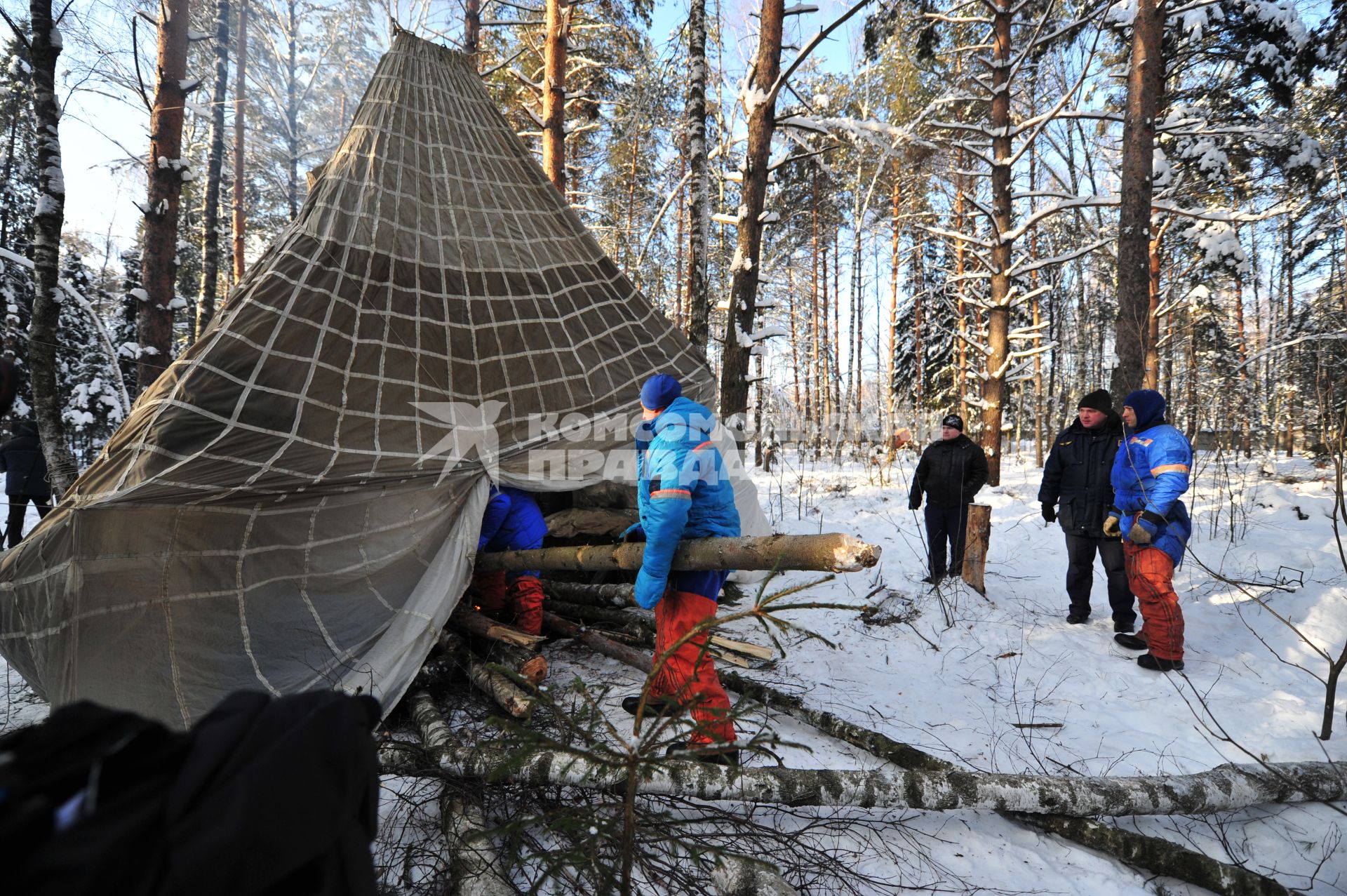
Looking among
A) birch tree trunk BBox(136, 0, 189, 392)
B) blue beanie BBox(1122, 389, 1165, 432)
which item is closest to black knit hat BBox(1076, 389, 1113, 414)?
blue beanie BBox(1122, 389, 1165, 432)

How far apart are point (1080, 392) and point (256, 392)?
77.3 feet

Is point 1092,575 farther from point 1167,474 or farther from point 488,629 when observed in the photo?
point 488,629

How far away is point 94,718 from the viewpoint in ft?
2.46

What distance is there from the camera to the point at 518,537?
394 cm

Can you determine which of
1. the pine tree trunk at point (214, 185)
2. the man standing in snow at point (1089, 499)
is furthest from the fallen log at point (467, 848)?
the pine tree trunk at point (214, 185)

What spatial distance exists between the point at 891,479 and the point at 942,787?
323 inches

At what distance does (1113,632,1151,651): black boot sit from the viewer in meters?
3.93

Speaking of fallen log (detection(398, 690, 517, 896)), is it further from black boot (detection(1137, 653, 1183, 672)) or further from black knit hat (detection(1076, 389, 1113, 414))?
black knit hat (detection(1076, 389, 1113, 414))

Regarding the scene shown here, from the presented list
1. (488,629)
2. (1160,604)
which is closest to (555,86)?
(488,629)

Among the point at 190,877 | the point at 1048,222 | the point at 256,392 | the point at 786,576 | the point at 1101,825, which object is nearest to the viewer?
the point at 190,877

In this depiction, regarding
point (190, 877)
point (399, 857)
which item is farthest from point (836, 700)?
point (190, 877)

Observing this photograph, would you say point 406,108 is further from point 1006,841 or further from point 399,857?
point 1006,841

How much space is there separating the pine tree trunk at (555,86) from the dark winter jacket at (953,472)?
5112 mm

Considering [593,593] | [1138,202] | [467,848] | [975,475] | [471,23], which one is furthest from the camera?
[471,23]
